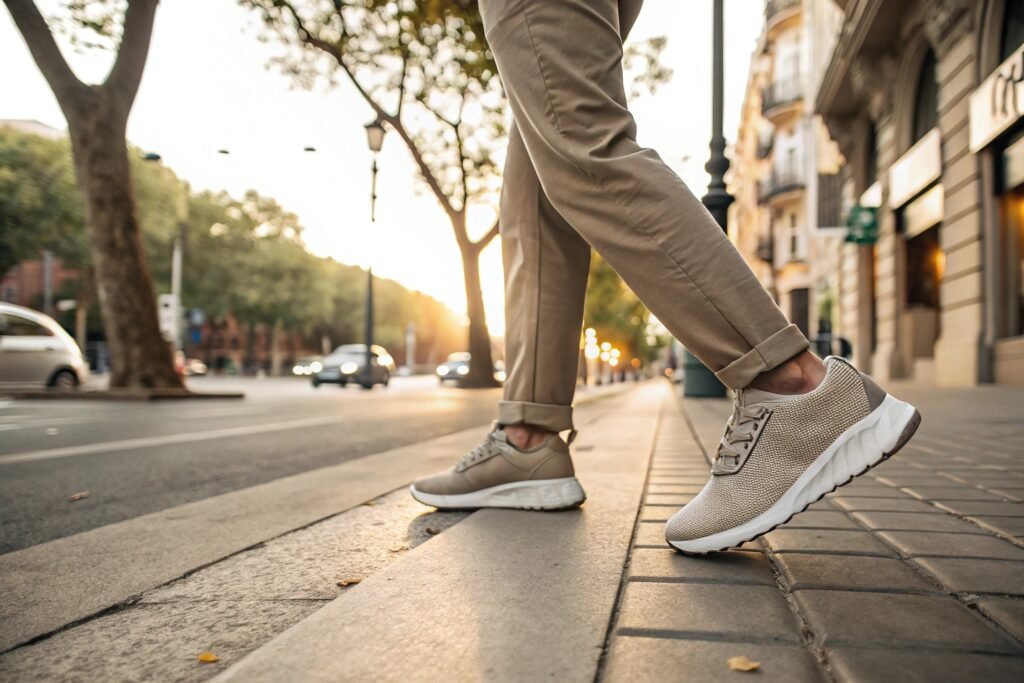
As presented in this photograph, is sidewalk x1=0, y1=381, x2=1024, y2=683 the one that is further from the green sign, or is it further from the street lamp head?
the street lamp head

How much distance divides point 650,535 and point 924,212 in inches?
490

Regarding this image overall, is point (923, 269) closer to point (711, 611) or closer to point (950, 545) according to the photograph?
point (950, 545)

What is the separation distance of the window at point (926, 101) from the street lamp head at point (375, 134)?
1196 cm

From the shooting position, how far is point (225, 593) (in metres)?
1.36

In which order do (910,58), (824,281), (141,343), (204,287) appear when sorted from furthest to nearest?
(204,287) < (824,281) < (910,58) < (141,343)

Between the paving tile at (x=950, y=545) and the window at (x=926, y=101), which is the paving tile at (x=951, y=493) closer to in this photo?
the paving tile at (x=950, y=545)

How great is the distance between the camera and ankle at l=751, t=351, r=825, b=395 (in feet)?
4.83

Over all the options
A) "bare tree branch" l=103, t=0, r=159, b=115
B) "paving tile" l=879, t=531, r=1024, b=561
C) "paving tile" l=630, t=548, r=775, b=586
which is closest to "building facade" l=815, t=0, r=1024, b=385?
"paving tile" l=879, t=531, r=1024, b=561

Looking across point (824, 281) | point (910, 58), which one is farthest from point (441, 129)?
point (824, 281)

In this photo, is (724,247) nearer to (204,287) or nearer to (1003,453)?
(1003,453)

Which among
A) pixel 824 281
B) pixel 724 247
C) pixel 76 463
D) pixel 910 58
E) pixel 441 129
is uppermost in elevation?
pixel 441 129

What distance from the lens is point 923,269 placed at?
43.8 ft

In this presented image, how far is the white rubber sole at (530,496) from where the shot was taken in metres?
1.98

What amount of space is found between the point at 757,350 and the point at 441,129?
828 inches
